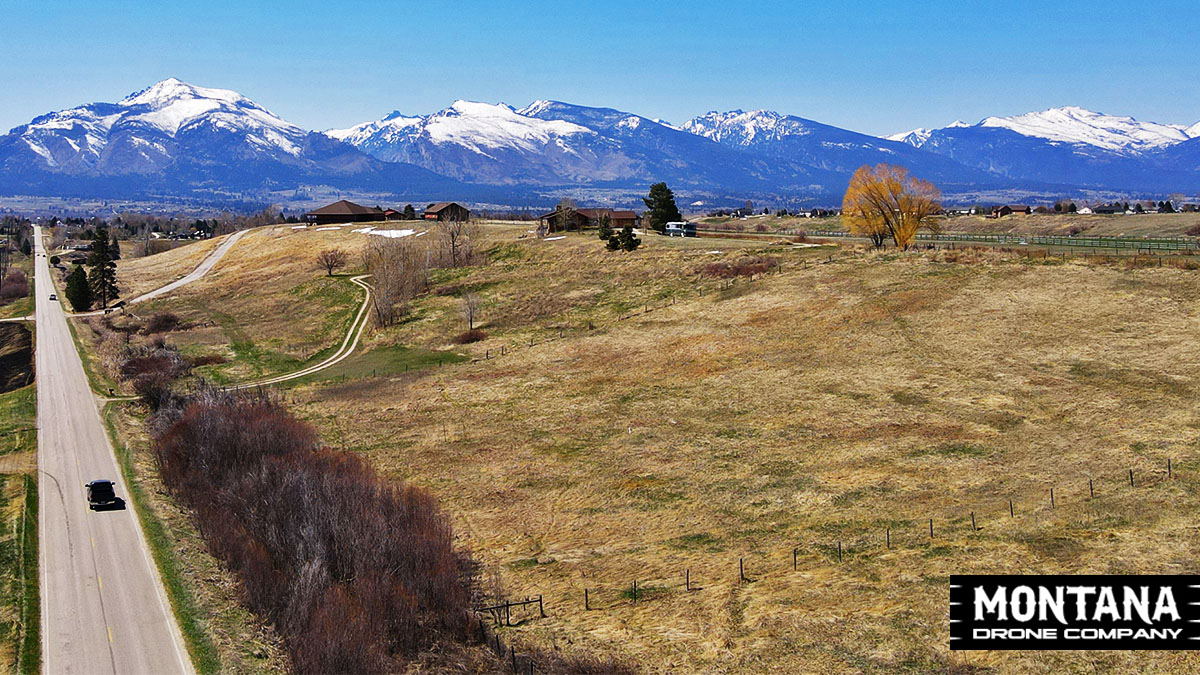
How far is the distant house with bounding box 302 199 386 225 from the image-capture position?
172750mm

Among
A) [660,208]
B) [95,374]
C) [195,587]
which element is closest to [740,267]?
[660,208]

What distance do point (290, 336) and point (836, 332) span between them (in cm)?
6297

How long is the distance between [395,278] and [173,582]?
67.3 meters

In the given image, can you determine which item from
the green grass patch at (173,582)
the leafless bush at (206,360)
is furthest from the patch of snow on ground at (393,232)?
the green grass patch at (173,582)

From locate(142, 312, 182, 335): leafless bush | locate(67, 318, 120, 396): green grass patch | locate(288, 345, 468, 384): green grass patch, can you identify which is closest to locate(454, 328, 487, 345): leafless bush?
locate(288, 345, 468, 384): green grass patch

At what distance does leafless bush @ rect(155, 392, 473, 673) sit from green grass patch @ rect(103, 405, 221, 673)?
1764 mm

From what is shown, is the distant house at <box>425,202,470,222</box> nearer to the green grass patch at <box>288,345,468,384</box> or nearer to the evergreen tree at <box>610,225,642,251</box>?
the evergreen tree at <box>610,225,642,251</box>

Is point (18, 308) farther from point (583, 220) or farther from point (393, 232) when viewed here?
point (583, 220)

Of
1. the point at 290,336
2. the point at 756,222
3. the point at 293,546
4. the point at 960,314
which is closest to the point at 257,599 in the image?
the point at 293,546

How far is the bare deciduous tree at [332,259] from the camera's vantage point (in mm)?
120062

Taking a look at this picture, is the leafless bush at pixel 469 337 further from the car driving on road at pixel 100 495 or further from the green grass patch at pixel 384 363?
the car driving on road at pixel 100 495

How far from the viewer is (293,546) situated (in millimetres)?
32625

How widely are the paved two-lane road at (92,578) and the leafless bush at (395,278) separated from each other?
37861mm

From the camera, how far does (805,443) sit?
43.7 metres
